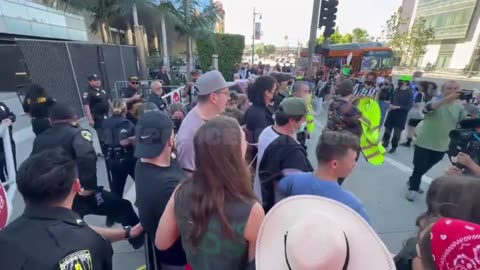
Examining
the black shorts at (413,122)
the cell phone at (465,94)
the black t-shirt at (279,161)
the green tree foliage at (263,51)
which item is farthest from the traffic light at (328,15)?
the green tree foliage at (263,51)

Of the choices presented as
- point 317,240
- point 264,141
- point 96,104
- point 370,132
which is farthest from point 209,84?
point 96,104

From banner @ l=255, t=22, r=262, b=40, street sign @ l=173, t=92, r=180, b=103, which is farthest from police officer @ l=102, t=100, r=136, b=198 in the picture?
banner @ l=255, t=22, r=262, b=40

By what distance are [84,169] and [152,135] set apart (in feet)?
4.28

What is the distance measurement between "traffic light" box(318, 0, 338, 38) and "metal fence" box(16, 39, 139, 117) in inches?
310

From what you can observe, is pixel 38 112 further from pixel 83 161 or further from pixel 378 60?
pixel 378 60

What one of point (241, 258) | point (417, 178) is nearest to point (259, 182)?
point (241, 258)

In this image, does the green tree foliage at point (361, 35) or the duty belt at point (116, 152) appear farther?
the green tree foliage at point (361, 35)

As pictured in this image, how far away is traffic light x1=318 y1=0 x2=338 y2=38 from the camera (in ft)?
29.4

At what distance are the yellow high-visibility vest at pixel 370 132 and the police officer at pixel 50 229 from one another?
11.2 ft

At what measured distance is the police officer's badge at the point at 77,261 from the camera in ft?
3.86

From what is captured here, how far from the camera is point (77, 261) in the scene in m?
1.22

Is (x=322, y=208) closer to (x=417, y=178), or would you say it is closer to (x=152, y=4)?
(x=417, y=178)

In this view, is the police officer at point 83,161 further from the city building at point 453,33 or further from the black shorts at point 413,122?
the city building at point 453,33

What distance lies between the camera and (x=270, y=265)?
3.49 feet
